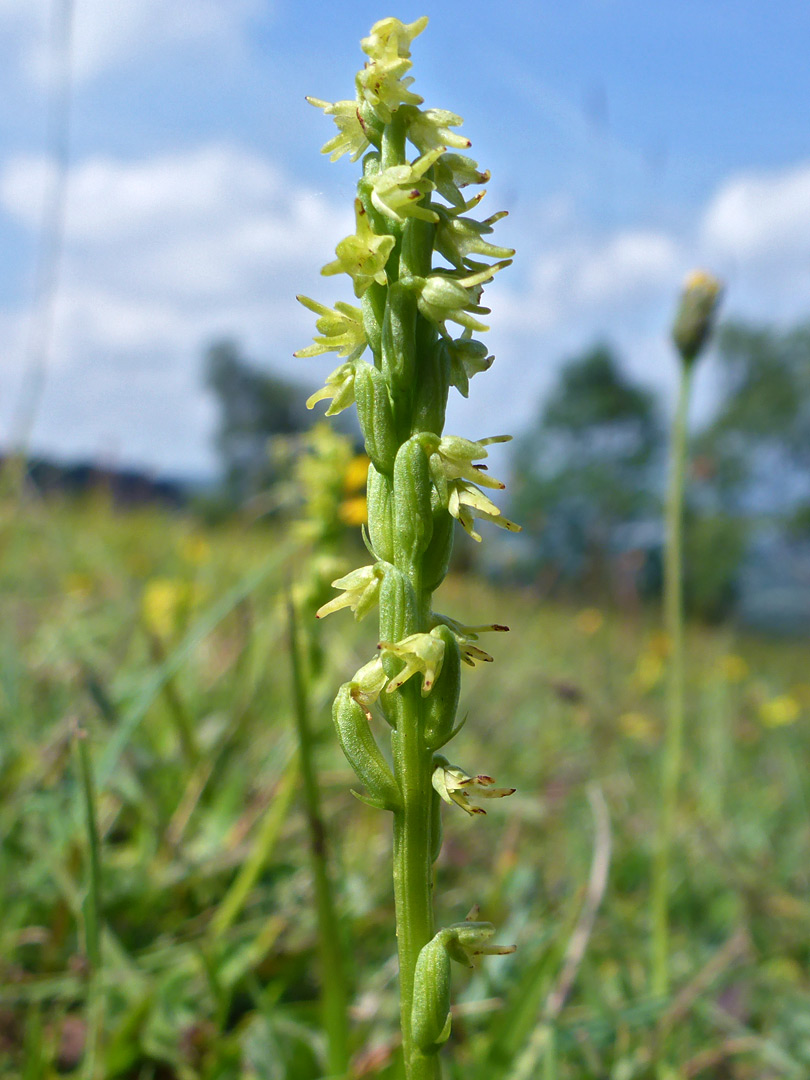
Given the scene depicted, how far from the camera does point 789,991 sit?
2129 mm

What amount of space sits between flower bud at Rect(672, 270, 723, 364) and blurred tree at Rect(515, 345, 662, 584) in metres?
35.5

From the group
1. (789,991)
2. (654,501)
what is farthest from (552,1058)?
(654,501)

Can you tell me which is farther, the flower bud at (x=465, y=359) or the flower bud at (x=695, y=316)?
the flower bud at (x=695, y=316)

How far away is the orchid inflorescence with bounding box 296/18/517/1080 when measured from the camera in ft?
2.87

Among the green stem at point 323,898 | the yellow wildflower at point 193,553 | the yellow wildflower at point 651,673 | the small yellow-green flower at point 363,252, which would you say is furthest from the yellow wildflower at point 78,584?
the small yellow-green flower at point 363,252

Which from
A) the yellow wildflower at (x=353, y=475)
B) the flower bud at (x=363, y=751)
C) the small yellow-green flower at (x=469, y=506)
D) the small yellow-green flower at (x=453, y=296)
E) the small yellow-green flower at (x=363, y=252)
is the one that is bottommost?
the flower bud at (x=363, y=751)

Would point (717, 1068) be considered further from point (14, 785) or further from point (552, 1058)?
point (14, 785)

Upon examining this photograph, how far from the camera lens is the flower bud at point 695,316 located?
7.41ft

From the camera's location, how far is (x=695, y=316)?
2275mm

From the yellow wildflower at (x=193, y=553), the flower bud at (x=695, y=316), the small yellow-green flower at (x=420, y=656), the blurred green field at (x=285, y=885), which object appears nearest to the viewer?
the small yellow-green flower at (x=420, y=656)

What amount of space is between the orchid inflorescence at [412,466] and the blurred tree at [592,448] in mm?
36970

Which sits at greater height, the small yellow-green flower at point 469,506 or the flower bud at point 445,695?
the small yellow-green flower at point 469,506

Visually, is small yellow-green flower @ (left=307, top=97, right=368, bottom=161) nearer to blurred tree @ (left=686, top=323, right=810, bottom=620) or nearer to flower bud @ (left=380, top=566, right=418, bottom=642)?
flower bud @ (left=380, top=566, right=418, bottom=642)

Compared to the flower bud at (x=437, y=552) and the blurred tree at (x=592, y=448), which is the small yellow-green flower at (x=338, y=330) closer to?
the flower bud at (x=437, y=552)
